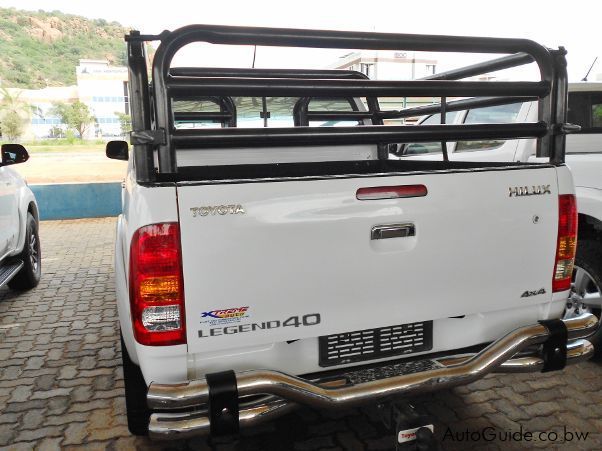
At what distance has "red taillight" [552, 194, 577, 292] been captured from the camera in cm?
220

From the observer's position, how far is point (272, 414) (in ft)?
5.86

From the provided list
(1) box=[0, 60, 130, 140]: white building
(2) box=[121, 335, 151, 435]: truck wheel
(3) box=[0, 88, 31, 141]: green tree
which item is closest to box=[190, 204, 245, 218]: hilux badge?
(2) box=[121, 335, 151, 435]: truck wheel

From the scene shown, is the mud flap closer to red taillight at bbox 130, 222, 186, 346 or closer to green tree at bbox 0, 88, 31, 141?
red taillight at bbox 130, 222, 186, 346

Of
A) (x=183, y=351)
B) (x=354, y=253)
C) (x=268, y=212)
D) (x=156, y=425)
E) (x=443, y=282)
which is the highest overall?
(x=268, y=212)

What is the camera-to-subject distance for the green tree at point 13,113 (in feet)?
159

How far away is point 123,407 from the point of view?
118 inches

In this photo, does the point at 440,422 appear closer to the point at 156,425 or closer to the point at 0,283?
the point at 156,425

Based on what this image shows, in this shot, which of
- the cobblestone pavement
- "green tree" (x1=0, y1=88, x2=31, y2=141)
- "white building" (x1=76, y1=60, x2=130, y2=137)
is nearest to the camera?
the cobblestone pavement

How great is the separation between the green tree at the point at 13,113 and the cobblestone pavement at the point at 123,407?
51.6 m

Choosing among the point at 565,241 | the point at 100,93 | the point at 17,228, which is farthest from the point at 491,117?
the point at 100,93

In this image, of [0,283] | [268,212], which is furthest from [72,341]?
[268,212]

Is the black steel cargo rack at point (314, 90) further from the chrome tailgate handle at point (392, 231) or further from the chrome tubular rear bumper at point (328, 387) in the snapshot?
the chrome tubular rear bumper at point (328, 387)

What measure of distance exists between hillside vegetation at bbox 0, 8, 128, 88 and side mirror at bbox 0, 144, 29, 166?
52.8 meters

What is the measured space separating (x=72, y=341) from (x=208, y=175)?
208 centimetres
